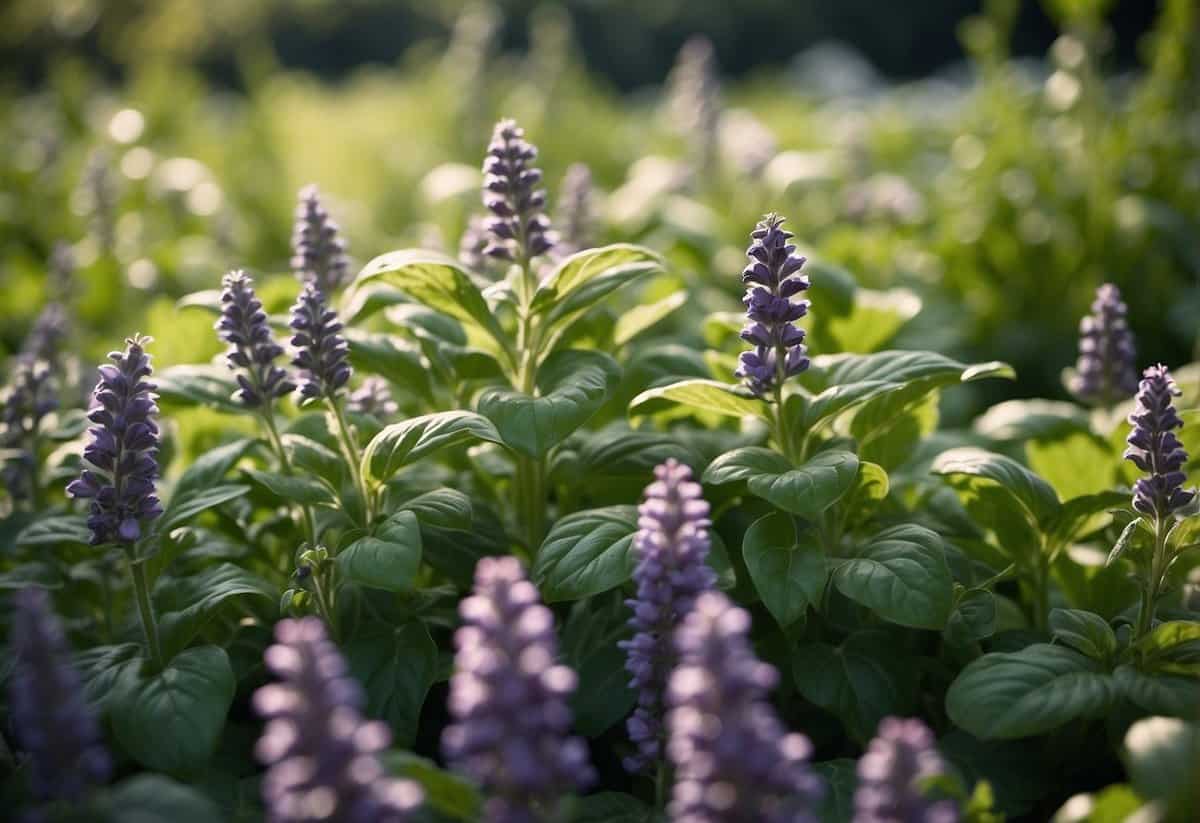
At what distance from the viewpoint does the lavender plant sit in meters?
2.37

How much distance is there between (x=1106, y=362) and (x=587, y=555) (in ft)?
5.96

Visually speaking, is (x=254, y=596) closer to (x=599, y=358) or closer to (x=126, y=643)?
(x=126, y=643)

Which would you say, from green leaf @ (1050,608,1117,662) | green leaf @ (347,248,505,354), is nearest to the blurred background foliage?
green leaf @ (347,248,505,354)

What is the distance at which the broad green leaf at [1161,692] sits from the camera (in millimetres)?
2238

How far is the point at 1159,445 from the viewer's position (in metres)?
2.40

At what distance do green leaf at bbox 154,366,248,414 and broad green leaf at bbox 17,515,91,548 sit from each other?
384 millimetres

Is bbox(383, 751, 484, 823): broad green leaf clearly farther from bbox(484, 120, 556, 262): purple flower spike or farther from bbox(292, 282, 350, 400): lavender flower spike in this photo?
bbox(484, 120, 556, 262): purple flower spike

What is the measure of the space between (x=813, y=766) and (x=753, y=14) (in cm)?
2217

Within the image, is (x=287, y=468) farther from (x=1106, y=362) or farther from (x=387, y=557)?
(x=1106, y=362)

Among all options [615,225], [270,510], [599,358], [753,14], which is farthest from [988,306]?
[753,14]

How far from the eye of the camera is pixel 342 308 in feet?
10.5

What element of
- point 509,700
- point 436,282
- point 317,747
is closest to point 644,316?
point 436,282

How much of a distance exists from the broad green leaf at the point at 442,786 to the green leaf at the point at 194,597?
2.43ft

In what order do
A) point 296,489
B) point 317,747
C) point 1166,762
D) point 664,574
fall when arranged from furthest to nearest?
point 296,489 → point 664,574 → point 1166,762 → point 317,747
